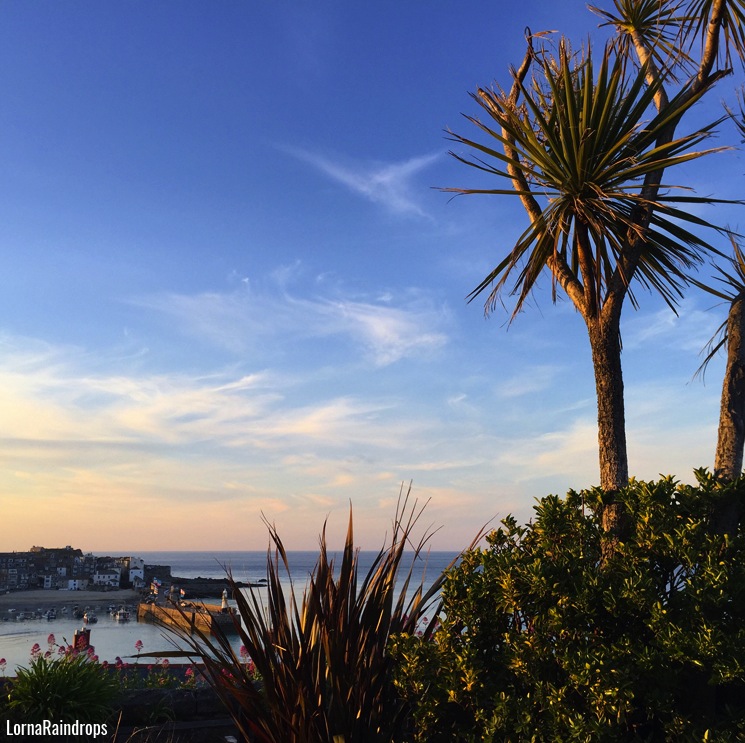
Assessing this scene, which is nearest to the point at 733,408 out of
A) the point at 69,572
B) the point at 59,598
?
the point at 59,598

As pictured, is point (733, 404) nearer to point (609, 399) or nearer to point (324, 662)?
point (609, 399)

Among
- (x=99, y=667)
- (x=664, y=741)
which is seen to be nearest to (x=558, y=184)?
(x=664, y=741)

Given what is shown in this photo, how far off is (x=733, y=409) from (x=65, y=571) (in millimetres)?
97696

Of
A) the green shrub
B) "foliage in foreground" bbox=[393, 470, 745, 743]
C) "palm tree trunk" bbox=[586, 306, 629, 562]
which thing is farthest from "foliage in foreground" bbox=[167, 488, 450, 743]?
the green shrub

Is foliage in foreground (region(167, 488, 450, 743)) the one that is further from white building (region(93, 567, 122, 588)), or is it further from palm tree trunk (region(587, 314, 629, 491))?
white building (region(93, 567, 122, 588))

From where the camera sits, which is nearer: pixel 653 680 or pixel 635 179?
pixel 653 680

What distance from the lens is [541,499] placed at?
4.16 m

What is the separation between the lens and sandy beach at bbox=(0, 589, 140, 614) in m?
65.2

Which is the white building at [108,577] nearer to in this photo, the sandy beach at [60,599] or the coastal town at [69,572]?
the coastal town at [69,572]

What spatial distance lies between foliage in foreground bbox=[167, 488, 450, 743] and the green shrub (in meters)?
2.26

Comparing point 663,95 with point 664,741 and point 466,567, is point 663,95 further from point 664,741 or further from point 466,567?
point 664,741

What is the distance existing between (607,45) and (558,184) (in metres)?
1.20

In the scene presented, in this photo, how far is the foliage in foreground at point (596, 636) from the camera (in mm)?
3277

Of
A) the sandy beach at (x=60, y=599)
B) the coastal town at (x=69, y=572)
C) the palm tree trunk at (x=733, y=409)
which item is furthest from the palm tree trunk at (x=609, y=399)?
the coastal town at (x=69, y=572)
